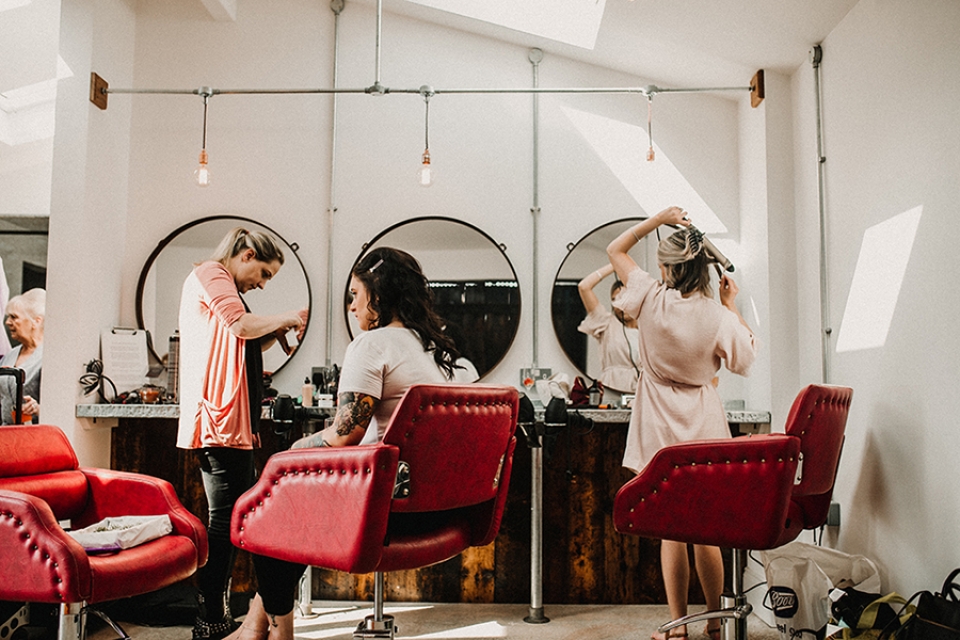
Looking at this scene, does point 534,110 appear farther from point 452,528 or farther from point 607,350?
point 452,528

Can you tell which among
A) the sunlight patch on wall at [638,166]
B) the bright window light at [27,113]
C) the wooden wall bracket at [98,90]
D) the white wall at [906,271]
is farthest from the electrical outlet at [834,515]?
the bright window light at [27,113]

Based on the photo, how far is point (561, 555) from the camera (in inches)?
149

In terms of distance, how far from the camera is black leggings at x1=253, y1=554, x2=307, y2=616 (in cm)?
200

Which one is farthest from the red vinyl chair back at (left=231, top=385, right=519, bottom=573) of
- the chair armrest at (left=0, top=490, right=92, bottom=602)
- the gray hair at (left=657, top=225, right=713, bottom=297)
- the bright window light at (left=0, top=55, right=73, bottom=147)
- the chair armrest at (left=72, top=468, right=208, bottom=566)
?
the bright window light at (left=0, top=55, right=73, bottom=147)

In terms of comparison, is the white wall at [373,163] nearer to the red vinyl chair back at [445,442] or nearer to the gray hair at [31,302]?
the gray hair at [31,302]

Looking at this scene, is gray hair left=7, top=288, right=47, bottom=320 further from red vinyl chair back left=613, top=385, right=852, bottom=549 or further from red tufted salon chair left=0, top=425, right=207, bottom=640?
red vinyl chair back left=613, top=385, right=852, bottom=549

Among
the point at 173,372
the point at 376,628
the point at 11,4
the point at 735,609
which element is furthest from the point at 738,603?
the point at 11,4

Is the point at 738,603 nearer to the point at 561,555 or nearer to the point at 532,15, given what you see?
the point at 561,555

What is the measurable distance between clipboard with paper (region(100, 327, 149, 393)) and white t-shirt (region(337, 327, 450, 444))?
2.33m

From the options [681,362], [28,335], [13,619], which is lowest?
[13,619]

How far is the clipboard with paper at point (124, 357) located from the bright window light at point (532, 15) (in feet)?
7.57

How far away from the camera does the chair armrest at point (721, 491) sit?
2.09m

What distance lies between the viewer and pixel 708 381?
3080 millimetres

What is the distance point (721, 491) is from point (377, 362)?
39.3 inches
